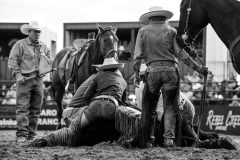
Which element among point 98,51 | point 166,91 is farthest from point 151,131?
point 98,51

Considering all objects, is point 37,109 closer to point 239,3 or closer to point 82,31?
point 239,3

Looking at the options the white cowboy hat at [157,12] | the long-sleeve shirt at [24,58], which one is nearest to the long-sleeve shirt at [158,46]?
the white cowboy hat at [157,12]

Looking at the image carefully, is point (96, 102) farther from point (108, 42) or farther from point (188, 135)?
point (108, 42)

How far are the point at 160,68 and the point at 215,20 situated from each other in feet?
3.59

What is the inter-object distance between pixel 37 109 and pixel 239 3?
5.09 m

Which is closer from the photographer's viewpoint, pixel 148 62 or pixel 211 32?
pixel 148 62

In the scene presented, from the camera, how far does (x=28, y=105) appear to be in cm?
1116

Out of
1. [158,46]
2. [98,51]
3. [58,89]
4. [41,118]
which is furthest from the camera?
[41,118]

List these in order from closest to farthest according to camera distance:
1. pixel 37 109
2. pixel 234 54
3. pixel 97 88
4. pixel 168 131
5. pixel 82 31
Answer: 1. pixel 234 54
2. pixel 168 131
3. pixel 97 88
4. pixel 37 109
5. pixel 82 31

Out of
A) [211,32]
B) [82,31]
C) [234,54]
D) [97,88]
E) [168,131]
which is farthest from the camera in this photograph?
[82,31]

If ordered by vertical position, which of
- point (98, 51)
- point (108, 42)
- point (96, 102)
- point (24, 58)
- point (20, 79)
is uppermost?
point (108, 42)

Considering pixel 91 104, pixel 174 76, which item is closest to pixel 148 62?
pixel 174 76

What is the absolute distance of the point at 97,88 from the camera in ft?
28.7

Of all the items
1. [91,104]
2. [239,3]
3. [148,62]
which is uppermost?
[239,3]
